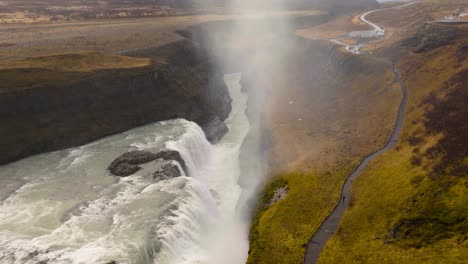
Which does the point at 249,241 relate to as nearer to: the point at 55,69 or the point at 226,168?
the point at 226,168

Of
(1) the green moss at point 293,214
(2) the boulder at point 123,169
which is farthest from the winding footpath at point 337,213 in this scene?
(2) the boulder at point 123,169

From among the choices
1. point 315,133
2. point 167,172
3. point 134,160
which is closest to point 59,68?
point 134,160

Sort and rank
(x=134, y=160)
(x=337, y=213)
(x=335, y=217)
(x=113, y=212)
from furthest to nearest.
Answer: (x=134, y=160) < (x=337, y=213) < (x=335, y=217) < (x=113, y=212)

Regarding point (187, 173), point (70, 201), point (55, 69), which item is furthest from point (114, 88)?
point (70, 201)

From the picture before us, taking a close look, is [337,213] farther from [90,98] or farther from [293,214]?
[90,98]

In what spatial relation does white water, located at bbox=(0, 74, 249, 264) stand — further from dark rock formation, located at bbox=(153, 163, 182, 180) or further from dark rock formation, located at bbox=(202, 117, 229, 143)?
dark rock formation, located at bbox=(202, 117, 229, 143)

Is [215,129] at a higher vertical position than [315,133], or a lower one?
lower
